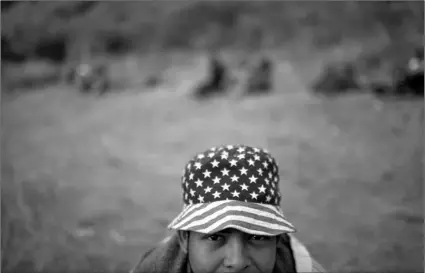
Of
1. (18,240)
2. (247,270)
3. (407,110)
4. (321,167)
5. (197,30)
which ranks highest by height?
(197,30)

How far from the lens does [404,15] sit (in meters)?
3.23

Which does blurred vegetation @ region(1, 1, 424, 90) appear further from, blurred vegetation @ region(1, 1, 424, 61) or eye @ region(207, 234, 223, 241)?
eye @ region(207, 234, 223, 241)

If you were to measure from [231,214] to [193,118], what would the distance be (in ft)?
7.79

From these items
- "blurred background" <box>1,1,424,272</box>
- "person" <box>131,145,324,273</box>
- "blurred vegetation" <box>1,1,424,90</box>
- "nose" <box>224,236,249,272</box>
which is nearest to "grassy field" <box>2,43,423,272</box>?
"blurred background" <box>1,1,424,272</box>

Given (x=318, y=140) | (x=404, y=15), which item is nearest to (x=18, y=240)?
(x=318, y=140)

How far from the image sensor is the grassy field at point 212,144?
2.11 m

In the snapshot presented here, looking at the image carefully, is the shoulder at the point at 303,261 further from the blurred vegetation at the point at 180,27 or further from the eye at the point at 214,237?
the blurred vegetation at the point at 180,27

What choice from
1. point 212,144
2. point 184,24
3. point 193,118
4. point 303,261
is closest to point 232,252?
point 303,261

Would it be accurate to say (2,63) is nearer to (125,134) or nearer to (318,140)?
(125,134)

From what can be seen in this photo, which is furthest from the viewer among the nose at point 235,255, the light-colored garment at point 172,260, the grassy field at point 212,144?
the grassy field at point 212,144

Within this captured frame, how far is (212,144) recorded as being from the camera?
122 inches

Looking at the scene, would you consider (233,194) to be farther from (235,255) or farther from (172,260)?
(172,260)

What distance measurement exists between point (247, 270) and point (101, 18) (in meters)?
3.04

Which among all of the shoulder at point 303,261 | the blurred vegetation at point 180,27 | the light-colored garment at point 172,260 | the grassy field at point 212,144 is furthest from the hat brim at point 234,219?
the blurred vegetation at point 180,27
